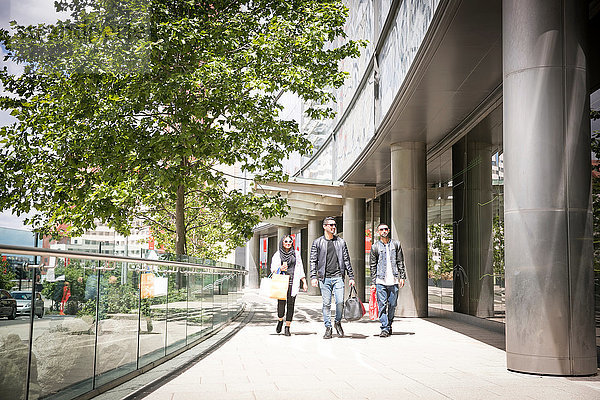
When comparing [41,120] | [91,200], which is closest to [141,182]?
[91,200]

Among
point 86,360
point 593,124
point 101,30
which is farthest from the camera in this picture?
point 101,30

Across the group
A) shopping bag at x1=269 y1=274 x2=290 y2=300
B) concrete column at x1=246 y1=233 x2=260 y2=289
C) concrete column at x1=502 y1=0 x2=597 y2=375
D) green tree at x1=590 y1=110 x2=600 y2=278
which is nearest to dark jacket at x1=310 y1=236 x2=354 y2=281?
shopping bag at x1=269 y1=274 x2=290 y2=300

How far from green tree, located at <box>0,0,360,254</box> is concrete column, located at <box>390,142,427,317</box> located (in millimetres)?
3177

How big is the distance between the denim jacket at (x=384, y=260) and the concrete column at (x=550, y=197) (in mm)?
4379

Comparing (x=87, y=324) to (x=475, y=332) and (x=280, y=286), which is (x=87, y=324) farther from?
(x=475, y=332)

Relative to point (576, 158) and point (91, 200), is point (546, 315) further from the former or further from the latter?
point (91, 200)

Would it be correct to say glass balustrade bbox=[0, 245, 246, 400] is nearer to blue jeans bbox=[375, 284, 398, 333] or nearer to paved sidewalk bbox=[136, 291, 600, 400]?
paved sidewalk bbox=[136, 291, 600, 400]

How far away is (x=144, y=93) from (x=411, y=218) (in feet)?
26.0

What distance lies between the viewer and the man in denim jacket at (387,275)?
39.2ft

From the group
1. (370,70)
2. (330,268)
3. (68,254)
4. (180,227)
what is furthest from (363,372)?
(370,70)

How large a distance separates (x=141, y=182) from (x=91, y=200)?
1.20 m

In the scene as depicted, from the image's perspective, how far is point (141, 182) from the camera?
15305 mm

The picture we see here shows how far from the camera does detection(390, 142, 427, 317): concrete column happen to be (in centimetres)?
1738

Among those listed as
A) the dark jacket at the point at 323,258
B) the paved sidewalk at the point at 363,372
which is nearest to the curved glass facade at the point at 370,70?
the dark jacket at the point at 323,258
